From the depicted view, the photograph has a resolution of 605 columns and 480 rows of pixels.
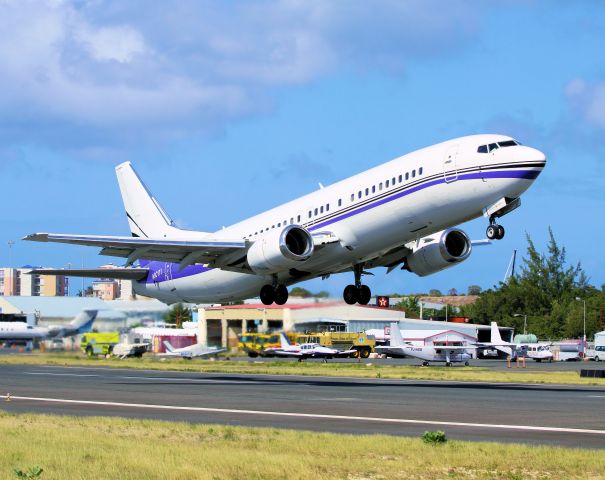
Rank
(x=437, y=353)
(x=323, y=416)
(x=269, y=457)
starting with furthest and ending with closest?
1. (x=437, y=353)
2. (x=323, y=416)
3. (x=269, y=457)

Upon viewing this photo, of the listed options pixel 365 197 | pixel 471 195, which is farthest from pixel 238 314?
pixel 471 195

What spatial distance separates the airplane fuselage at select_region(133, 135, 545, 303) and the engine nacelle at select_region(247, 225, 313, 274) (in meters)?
0.84

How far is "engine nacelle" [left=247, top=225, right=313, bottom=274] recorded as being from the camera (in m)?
44.7

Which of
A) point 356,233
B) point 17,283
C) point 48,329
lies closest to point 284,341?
point 17,283

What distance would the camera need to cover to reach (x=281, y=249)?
4472 centimetres

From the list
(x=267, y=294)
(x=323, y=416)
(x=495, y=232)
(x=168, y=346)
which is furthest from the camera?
(x=168, y=346)

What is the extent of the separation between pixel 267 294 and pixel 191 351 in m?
29.8

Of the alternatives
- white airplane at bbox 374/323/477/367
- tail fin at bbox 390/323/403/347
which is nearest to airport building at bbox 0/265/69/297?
tail fin at bbox 390/323/403/347

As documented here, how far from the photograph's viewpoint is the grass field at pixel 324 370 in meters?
60.5

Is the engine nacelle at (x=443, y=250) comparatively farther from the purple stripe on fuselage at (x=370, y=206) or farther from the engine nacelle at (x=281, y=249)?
the engine nacelle at (x=281, y=249)

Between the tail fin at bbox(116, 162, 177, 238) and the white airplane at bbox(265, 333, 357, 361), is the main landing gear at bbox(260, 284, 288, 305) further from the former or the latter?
the white airplane at bbox(265, 333, 357, 361)

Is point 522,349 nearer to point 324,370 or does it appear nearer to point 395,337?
point 395,337

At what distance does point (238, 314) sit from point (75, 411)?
34175 millimetres

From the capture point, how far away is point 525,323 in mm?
156375
